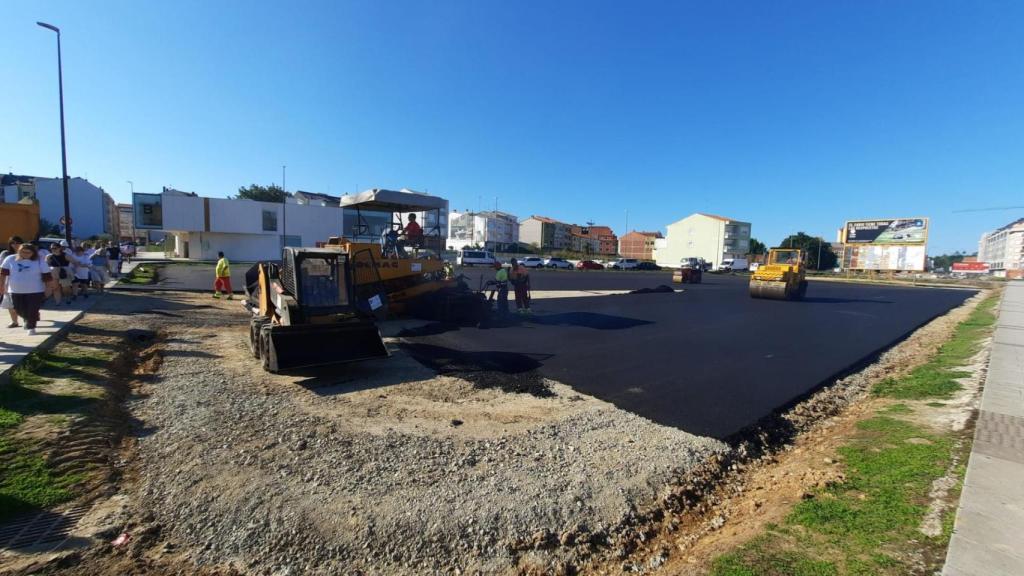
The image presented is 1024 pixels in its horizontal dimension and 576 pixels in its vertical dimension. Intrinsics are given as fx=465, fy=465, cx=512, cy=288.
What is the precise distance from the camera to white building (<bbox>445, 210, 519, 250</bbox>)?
9100 centimetres

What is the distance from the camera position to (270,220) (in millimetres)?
42969

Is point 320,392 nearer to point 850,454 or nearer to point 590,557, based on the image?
point 590,557

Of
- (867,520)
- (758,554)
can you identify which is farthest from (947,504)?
(758,554)

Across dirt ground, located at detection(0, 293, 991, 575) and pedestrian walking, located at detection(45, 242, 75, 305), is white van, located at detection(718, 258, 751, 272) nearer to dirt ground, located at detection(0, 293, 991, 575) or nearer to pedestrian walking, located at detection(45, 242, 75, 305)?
dirt ground, located at detection(0, 293, 991, 575)

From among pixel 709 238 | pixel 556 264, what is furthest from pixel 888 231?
pixel 556 264

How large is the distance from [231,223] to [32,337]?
128 feet

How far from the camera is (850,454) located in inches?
174

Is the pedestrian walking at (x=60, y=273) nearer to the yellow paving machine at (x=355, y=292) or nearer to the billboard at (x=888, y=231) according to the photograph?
the yellow paving machine at (x=355, y=292)

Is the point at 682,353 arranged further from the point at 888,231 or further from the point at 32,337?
the point at 888,231

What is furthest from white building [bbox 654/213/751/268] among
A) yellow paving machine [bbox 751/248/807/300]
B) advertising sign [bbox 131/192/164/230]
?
advertising sign [bbox 131/192/164/230]

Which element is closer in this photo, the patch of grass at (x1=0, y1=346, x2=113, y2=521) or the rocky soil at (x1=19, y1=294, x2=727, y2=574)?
the rocky soil at (x1=19, y1=294, x2=727, y2=574)

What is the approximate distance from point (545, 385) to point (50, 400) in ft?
18.5

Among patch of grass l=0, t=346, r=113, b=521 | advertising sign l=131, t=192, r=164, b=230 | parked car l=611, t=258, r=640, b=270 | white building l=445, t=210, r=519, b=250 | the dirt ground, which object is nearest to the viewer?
the dirt ground

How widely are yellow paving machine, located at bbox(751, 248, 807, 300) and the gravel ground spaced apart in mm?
17782
